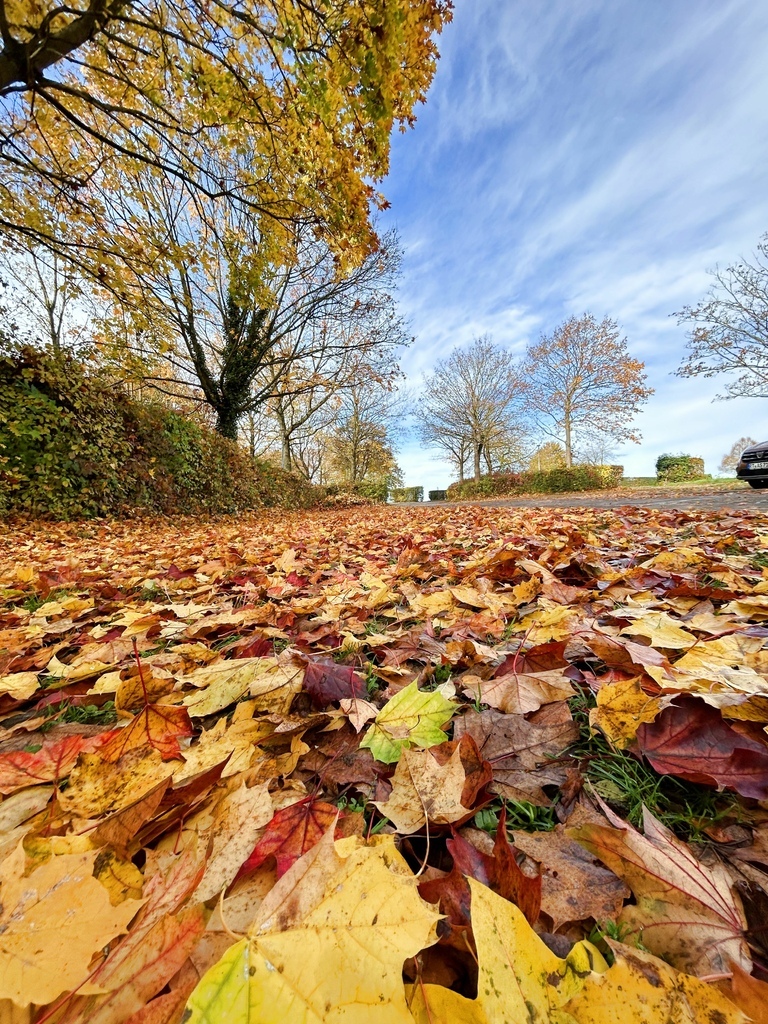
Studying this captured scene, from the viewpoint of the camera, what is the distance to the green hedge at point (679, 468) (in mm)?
20703

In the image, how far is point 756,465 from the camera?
8781 millimetres

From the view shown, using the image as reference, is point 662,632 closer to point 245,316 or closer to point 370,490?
point 245,316

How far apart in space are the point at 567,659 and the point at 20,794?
3.82ft

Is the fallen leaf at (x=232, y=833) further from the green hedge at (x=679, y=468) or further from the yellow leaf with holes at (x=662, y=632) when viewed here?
the green hedge at (x=679, y=468)

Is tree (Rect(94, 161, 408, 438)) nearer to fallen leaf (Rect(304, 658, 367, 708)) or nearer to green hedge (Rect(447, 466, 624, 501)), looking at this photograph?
fallen leaf (Rect(304, 658, 367, 708))

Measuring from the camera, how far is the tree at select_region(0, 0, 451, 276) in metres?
3.41

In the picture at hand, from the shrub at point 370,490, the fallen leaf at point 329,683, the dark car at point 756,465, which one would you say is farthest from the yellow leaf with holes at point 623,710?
the shrub at point 370,490

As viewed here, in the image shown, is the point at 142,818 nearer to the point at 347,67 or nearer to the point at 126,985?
the point at 126,985

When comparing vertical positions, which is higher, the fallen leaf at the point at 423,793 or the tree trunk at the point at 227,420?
the tree trunk at the point at 227,420

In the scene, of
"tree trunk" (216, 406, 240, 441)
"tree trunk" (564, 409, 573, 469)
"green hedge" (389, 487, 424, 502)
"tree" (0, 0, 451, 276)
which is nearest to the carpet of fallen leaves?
"tree" (0, 0, 451, 276)

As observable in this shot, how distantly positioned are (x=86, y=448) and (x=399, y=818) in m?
6.93

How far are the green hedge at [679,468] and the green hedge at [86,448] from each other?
21.9 meters

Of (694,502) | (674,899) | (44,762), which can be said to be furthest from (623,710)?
(694,502)

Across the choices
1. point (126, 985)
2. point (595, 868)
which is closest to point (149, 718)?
point (126, 985)
